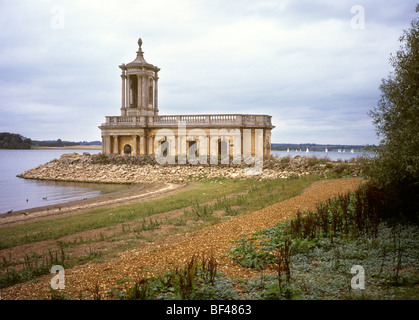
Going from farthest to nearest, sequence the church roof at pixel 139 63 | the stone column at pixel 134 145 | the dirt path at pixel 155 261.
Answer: the church roof at pixel 139 63
the stone column at pixel 134 145
the dirt path at pixel 155 261

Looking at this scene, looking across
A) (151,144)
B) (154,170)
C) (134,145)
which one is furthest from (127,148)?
(154,170)

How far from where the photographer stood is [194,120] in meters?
36.8

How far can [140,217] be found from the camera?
15.4m

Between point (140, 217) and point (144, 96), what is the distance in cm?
2902

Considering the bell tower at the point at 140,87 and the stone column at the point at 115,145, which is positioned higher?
the bell tower at the point at 140,87

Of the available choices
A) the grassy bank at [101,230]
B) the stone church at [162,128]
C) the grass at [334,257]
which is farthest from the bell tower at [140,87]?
the grass at [334,257]

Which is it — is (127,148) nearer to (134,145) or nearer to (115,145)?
(115,145)

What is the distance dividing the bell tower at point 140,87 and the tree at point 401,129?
34367 millimetres

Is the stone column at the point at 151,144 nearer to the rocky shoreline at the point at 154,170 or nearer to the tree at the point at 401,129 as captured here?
the rocky shoreline at the point at 154,170

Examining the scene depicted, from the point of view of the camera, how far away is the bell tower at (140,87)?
4147 cm

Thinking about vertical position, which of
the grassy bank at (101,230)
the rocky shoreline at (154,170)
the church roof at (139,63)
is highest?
the church roof at (139,63)

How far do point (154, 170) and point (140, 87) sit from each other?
43.8ft
